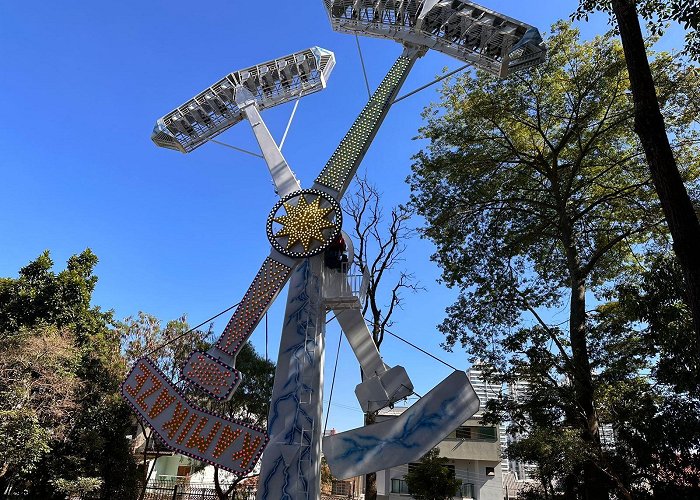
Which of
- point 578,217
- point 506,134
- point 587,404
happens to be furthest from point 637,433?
point 506,134

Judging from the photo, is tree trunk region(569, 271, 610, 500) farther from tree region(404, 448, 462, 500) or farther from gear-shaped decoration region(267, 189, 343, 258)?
gear-shaped decoration region(267, 189, 343, 258)

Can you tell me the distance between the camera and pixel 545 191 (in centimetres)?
1552

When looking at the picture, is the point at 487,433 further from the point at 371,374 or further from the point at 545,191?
the point at 371,374

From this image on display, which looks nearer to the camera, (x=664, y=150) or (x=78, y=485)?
(x=664, y=150)

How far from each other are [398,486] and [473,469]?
14.1 ft

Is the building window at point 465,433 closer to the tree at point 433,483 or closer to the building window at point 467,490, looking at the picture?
the building window at point 467,490

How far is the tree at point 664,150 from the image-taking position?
231 inches

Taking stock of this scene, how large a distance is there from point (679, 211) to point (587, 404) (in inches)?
298

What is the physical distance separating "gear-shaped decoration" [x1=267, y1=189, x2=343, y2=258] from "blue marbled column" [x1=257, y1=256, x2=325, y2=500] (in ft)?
1.11

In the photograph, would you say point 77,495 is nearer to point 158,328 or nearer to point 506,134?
point 158,328

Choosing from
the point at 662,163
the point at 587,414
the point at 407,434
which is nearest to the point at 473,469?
the point at 587,414

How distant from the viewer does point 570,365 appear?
40.8ft

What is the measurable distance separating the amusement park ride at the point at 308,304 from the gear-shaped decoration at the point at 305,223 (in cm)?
2

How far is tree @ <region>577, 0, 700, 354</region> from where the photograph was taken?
19.2 ft
